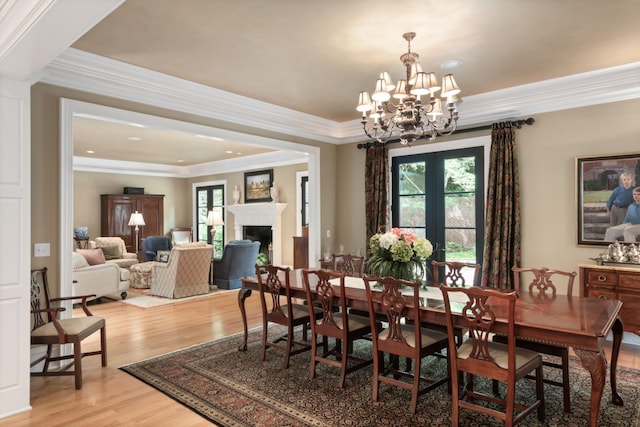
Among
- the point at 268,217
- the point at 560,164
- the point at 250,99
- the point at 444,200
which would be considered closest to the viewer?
the point at 560,164

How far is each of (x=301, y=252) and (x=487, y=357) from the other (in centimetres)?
539

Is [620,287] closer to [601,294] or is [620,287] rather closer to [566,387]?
[601,294]

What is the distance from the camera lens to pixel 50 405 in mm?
3070

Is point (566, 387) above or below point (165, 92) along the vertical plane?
below

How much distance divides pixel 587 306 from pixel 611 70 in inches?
102

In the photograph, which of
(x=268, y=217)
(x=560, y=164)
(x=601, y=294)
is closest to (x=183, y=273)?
(x=268, y=217)

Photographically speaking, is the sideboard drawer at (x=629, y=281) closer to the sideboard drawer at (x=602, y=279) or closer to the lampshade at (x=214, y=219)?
the sideboard drawer at (x=602, y=279)

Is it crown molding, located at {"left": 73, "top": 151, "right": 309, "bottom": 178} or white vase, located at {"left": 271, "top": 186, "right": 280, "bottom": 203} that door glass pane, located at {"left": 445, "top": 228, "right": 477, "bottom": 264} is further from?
white vase, located at {"left": 271, "top": 186, "right": 280, "bottom": 203}

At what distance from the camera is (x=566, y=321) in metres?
2.52

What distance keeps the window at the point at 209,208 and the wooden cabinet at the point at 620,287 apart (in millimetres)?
8366

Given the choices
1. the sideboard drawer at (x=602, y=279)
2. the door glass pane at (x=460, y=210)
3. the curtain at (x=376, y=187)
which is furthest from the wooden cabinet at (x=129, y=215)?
the sideboard drawer at (x=602, y=279)

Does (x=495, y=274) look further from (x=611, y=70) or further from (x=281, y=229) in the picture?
(x=281, y=229)

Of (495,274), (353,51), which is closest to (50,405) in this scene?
(353,51)

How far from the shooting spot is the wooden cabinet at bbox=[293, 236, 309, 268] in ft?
25.2
